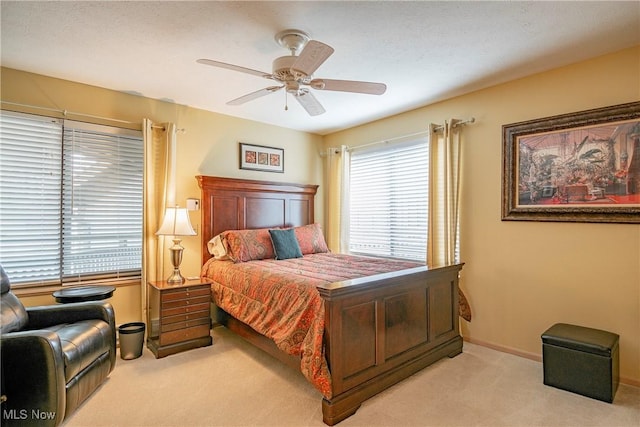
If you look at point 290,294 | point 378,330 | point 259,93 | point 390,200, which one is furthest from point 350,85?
point 390,200

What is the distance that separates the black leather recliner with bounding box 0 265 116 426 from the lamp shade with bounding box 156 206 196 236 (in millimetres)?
931

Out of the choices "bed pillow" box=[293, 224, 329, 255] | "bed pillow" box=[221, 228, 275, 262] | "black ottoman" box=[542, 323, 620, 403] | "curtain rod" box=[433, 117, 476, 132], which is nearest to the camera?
"black ottoman" box=[542, 323, 620, 403]

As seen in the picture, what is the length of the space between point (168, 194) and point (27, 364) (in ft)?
7.02

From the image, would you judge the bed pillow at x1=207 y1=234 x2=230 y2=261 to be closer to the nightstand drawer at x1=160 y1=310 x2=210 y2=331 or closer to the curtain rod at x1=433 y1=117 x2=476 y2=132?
the nightstand drawer at x1=160 y1=310 x2=210 y2=331

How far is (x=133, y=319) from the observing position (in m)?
3.63

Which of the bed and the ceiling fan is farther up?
the ceiling fan

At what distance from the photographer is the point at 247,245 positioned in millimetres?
3895

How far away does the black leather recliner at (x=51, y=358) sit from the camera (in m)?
1.87

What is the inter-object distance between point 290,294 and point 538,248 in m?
2.30

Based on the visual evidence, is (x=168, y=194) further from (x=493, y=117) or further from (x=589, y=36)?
(x=589, y=36)

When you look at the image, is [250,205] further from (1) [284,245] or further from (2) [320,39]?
(2) [320,39]

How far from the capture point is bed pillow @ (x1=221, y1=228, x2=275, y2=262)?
382 centimetres

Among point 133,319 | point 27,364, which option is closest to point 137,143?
point 133,319

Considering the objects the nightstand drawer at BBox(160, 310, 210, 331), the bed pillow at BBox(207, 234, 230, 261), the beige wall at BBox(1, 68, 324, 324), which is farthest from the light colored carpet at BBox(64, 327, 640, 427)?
the beige wall at BBox(1, 68, 324, 324)
